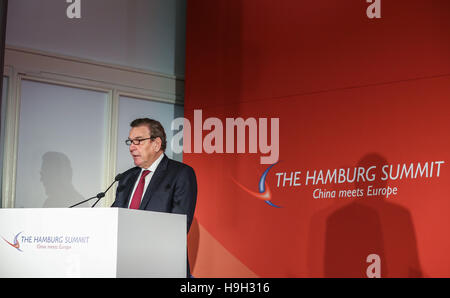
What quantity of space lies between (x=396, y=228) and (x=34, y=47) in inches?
121

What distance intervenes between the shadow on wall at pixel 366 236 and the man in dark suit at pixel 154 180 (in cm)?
115

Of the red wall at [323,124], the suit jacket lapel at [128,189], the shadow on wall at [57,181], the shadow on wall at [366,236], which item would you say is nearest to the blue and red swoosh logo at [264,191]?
the red wall at [323,124]

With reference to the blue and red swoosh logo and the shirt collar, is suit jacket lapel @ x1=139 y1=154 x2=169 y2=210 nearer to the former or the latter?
the shirt collar

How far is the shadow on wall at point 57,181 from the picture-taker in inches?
183

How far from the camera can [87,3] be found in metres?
5.03

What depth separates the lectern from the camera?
1.82m

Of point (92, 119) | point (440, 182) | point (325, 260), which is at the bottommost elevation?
point (325, 260)

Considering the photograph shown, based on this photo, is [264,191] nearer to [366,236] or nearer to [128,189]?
[366,236]

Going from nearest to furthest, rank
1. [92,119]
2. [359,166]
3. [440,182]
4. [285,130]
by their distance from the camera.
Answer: [440,182], [359,166], [285,130], [92,119]

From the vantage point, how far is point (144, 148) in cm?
345

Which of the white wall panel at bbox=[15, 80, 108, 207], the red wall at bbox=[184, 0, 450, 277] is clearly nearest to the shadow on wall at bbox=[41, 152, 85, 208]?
the white wall panel at bbox=[15, 80, 108, 207]

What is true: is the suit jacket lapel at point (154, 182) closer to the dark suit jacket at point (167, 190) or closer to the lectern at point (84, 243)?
the dark suit jacket at point (167, 190)
